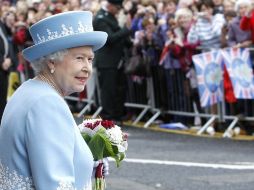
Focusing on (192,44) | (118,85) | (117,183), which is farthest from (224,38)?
(117,183)

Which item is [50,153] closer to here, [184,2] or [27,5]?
[184,2]

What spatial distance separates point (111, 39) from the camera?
52.2 ft

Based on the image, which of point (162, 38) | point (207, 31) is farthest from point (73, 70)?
point (162, 38)

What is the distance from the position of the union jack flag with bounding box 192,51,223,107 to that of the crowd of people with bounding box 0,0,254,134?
0.56 ft

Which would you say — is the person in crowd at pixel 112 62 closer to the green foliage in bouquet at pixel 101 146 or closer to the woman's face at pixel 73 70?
the green foliage in bouquet at pixel 101 146

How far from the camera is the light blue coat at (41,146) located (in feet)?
13.1

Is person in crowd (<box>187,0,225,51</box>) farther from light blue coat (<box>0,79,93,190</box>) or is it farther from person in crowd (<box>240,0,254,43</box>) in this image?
light blue coat (<box>0,79,93,190</box>)

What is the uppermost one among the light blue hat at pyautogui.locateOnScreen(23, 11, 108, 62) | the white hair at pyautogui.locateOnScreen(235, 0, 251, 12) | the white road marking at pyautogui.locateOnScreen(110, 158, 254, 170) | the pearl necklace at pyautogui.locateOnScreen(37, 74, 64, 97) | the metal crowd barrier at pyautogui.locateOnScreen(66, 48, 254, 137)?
the light blue hat at pyautogui.locateOnScreen(23, 11, 108, 62)

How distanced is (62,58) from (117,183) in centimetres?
600

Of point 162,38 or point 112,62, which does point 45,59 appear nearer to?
point 162,38

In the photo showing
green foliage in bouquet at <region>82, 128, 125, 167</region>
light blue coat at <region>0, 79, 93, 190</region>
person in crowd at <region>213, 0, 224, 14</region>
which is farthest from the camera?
person in crowd at <region>213, 0, 224, 14</region>

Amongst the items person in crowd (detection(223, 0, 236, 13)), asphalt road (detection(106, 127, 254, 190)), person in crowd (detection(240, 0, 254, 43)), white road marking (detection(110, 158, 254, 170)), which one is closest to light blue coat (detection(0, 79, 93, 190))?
asphalt road (detection(106, 127, 254, 190))

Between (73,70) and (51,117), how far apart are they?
0.28 metres

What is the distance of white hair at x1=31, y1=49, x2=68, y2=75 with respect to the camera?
13.8 ft
